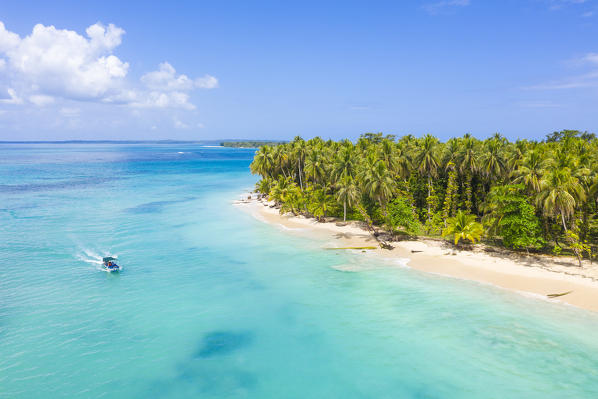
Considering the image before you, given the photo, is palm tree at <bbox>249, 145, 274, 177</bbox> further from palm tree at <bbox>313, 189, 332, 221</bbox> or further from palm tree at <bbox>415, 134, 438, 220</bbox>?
palm tree at <bbox>415, 134, 438, 220</bbox>

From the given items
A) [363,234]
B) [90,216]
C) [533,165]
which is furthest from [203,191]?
[533,165]

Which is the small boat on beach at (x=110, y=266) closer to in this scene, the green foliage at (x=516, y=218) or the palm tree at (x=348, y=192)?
the palm tree at (x=348, y=192)

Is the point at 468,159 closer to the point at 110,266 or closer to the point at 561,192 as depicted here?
the point at 561,192

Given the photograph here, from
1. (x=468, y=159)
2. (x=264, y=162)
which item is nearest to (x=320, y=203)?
(x=264, y=162)

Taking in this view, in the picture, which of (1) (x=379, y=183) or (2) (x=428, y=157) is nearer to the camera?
(1) (x=379, y=183)

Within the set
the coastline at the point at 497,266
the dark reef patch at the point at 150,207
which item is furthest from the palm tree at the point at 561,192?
the dark reef patch at the point at 150,207

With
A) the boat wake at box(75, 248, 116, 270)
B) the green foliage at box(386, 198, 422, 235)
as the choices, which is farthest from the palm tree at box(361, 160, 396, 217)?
the boat wake at box(75, 248, 116, 270)
